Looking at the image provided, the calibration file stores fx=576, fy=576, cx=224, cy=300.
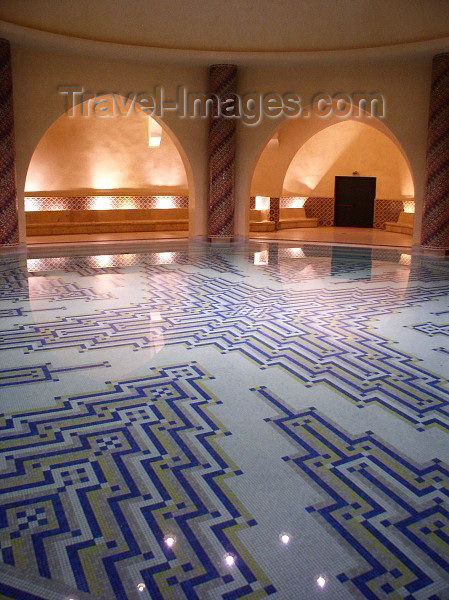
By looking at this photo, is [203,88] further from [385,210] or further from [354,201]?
[385,210]

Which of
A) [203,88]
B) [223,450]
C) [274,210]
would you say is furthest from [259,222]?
[223,450]

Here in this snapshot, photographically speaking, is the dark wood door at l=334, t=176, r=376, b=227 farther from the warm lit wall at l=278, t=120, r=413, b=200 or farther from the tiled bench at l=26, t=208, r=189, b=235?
the tiled bench at l=26, t=208, r=189, b=235

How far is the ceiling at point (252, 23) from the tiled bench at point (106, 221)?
4.01 metres

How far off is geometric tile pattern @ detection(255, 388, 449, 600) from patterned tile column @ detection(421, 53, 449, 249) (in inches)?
265

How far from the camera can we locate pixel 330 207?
1425cm

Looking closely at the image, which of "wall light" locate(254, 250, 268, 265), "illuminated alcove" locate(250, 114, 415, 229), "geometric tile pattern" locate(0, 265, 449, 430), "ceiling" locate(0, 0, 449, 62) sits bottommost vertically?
"geometric tile pattern" locate(0, 265, 449, 430)

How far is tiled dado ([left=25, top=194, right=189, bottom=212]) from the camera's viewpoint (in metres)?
11.3

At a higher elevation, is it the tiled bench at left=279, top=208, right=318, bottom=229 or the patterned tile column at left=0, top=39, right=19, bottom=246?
the patterned tile column at left=0, top=39, right=19, bottom=246

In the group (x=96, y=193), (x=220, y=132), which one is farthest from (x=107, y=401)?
(x=96, y=193)

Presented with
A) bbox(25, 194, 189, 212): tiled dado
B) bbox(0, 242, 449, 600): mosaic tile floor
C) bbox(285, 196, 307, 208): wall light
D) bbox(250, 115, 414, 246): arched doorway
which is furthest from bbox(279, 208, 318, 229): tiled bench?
bbox(0, 242, 449, 600): mosaic tile floor

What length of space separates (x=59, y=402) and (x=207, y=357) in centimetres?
106

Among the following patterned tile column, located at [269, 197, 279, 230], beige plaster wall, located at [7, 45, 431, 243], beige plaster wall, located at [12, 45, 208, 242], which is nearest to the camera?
beige plaster wall, located at [12, 45, 208, 242]

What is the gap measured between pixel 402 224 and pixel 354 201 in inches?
72.0

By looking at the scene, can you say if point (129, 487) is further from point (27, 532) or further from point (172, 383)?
point (172, 383)
